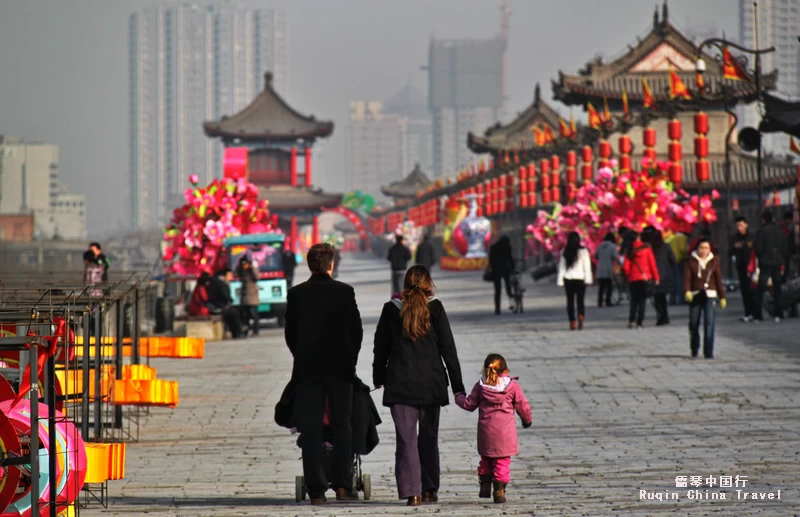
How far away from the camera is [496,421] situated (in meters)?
8.20

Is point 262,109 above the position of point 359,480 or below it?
above

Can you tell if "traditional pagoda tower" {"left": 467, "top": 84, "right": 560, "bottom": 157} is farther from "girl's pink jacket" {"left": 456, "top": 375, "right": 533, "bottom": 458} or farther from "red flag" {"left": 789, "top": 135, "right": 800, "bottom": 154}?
"girl's pink jacket" {"left": 456, "top": 375, "right": 533, "bottom": 458}

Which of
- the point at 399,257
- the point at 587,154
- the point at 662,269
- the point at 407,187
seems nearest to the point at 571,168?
the point at 587,154

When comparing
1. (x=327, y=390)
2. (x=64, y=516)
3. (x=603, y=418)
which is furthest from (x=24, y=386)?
(x=603, y=418)

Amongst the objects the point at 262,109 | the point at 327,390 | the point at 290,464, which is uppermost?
the point at 262,109

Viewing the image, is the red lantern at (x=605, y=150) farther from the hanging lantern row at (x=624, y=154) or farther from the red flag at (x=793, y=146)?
the red flag at (x=793, y=146)

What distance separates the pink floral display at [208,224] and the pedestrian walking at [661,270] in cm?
1133

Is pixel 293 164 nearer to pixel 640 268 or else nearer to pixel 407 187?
pixel 407 187

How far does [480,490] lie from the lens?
27.2 feet

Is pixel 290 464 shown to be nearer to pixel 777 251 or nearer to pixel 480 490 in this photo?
pixel 480 490

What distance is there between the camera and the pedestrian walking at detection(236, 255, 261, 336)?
2452 cm

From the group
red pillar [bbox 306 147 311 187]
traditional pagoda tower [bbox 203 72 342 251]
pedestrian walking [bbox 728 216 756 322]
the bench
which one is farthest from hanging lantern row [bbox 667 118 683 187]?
red pillar [bbox 306 147 311 187]

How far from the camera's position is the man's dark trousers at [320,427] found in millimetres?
8203

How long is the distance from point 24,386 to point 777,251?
51.8 feet
